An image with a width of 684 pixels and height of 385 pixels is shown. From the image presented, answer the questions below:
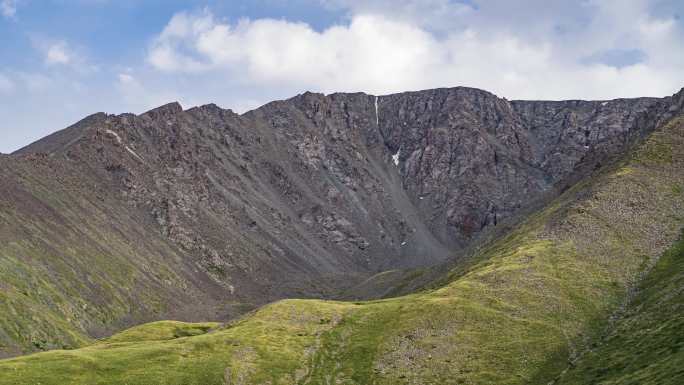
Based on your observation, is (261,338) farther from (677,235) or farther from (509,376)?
(677,235)

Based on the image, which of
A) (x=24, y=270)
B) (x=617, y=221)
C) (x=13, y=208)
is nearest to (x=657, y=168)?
(x=617, y=221)

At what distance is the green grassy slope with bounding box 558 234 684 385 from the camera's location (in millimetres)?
46066

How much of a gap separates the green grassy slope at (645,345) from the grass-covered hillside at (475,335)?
23 cm

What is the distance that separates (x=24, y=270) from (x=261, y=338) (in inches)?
4173

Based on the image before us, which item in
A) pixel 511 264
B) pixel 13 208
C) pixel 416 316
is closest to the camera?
pixel 416 316

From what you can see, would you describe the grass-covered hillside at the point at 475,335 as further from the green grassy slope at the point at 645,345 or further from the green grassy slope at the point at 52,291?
the green grassy slope at the point at 52,291

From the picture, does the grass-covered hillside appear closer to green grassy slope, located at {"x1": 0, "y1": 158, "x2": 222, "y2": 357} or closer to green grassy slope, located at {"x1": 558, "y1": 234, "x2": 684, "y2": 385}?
green grassy slope, located at {"x1": 558, "y1": 234, "x2": 684, "y2": 385}

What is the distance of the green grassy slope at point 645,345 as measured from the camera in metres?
46.1

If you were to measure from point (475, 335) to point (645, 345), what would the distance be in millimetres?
21522

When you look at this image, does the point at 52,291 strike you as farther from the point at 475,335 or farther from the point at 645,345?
the point at 645,345

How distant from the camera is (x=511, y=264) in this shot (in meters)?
98.6

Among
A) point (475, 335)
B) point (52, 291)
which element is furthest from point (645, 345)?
point (52, 291)

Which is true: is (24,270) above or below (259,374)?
above

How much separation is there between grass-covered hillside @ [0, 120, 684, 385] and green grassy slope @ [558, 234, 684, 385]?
23 centimetres
